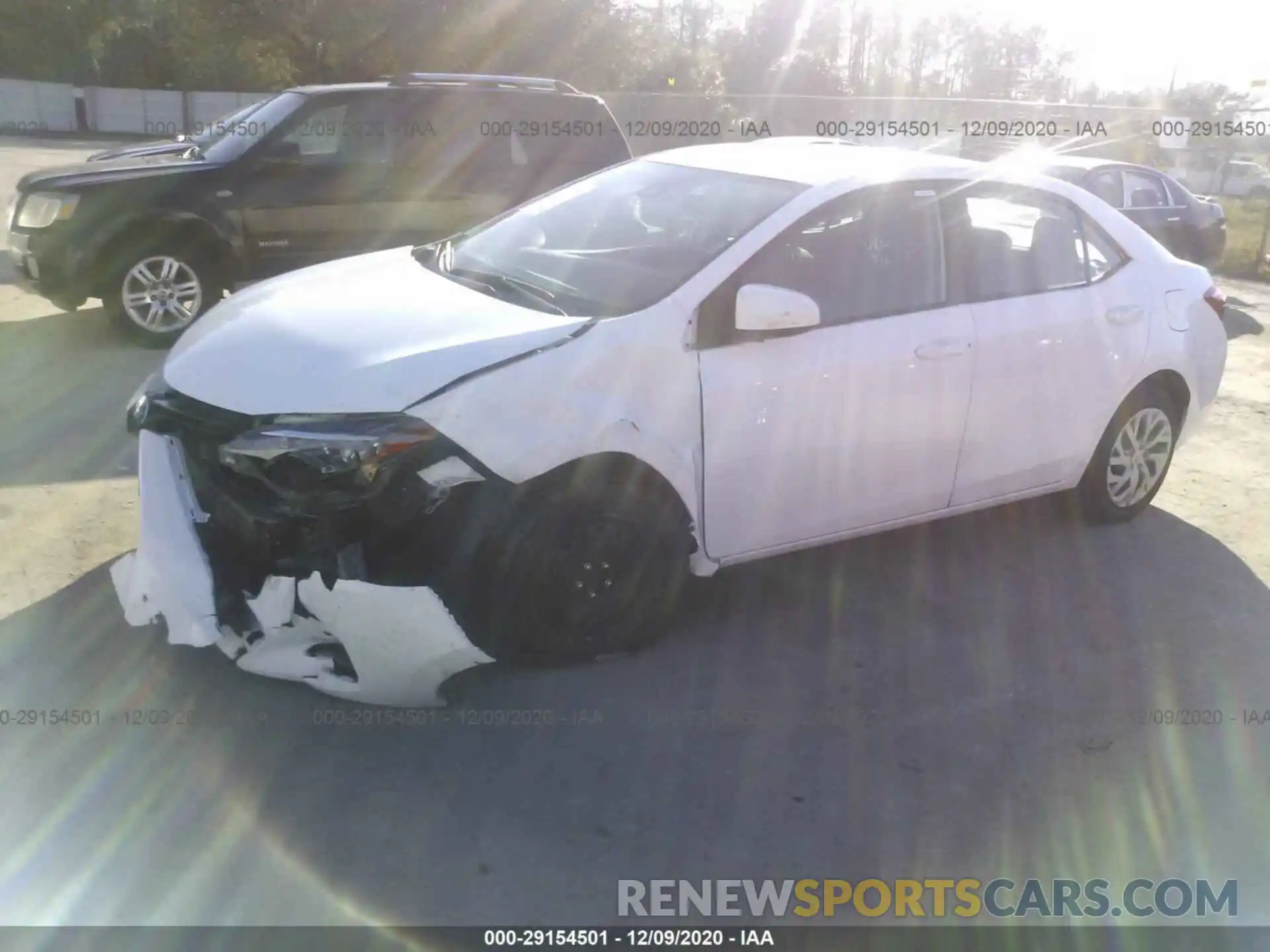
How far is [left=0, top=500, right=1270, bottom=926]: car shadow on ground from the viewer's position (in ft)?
9.57

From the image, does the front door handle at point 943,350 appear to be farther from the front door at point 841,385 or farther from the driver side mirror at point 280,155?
the driver side mirror at point 280,155

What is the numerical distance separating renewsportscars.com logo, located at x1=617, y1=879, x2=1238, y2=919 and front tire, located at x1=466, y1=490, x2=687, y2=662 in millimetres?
954

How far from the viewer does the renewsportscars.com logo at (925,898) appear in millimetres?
2906

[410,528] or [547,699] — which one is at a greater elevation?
[410,528]

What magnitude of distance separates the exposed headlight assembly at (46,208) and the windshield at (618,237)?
4.00 meters

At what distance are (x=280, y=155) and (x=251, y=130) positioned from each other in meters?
0.33

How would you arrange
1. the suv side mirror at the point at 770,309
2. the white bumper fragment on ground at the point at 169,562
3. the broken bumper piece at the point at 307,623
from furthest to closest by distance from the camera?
the suv side mirror at the point at 770,309 < the white bumper fragment on ground at the point at 169,562 < the broken bumper piece at the point at 307,623

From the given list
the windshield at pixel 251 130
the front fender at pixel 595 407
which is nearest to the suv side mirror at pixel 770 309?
the front fender at pixel 595 407

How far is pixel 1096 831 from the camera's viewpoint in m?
3.26

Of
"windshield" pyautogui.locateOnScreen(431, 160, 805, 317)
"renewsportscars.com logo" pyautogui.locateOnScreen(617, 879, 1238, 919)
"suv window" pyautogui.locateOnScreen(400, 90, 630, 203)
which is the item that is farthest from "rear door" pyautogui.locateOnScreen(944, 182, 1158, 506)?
"suv window" pyautogui.locateOnScreen(400, 90, 630, 203)

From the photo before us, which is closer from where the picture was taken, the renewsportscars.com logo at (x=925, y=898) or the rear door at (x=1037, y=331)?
the renewsportscars.com logo at (x=925, y=898)

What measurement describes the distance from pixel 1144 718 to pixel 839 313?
1777mm

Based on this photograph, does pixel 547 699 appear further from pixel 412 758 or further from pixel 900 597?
pixel 900 597

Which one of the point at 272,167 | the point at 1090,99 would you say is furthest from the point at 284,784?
the point at 1090,99
